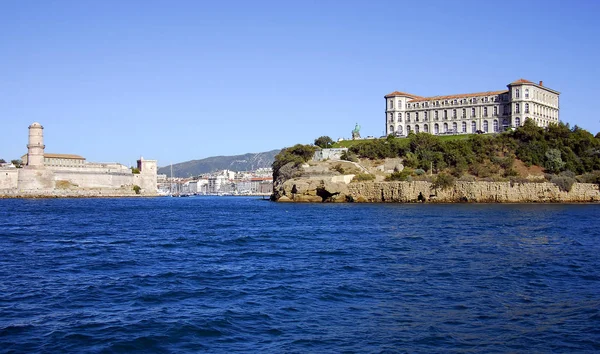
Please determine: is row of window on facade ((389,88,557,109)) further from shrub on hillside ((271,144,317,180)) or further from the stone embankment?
the stone embankment

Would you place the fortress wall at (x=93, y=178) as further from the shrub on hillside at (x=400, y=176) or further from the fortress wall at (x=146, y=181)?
the shrub on hillside at (x=400, y=176)

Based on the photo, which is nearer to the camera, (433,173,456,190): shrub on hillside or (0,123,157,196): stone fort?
(433,173,456,190): shrub on hillside

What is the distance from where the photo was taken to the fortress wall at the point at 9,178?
298ft

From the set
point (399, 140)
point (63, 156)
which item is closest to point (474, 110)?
point (399, 140)

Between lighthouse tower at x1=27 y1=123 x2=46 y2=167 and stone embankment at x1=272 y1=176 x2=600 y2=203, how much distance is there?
53.6 m

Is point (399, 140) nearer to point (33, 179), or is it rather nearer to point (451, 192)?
point (451, 192)

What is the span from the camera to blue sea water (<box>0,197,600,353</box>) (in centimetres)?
950

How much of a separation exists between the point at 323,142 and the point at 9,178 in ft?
165

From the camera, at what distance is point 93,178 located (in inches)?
4011

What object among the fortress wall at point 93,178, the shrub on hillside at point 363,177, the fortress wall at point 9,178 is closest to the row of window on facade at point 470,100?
the shrub on hillside at point 363,177

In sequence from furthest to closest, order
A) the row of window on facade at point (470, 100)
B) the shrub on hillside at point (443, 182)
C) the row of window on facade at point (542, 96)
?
1. the row of window on facade at point (470, 100)
2. the row of window on facade at point (542, 96)
3. the shrub on hillside at point (443, 182)

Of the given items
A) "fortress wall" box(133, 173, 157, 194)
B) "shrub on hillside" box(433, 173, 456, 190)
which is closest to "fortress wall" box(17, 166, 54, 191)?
Result: "fortress wall" box(133, 173, 157, 194)

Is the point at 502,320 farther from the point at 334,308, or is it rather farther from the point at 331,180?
the point at 331,180

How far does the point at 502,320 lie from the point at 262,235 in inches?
641
